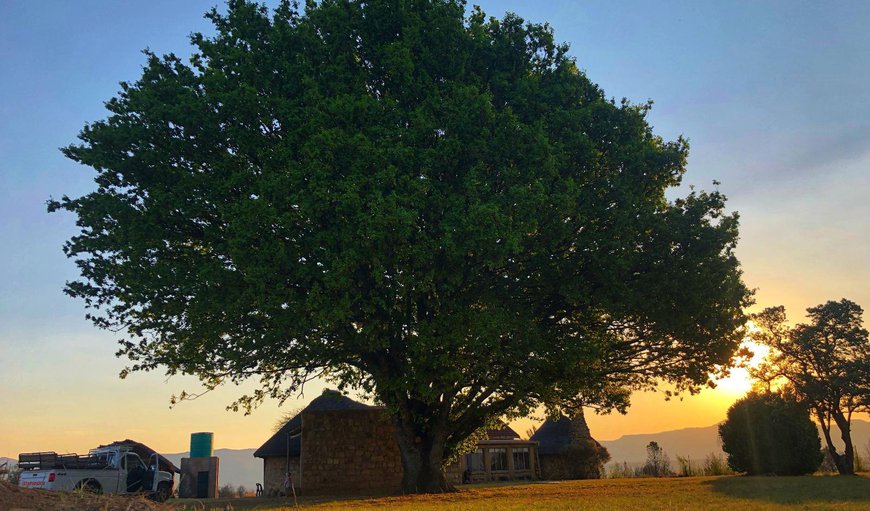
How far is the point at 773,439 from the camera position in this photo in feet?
136

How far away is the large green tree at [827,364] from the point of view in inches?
1783

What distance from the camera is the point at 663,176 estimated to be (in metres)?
23.9

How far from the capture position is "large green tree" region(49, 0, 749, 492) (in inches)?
Result: 769

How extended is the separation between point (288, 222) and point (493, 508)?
9847mm

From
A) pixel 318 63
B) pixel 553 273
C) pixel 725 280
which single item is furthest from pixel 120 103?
pixel 725 280

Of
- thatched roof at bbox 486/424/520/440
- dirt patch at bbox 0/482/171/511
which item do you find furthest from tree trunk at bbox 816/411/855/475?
dirt patch at bbox 0/482/171/511

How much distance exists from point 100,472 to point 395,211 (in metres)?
16.9

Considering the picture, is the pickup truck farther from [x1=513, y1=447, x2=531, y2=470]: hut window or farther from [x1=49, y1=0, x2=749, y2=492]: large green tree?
[x1=513, y1=447, x2=531, y2=470]: hut window

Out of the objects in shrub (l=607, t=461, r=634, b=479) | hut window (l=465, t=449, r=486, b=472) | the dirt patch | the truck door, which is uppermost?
the dirt patch

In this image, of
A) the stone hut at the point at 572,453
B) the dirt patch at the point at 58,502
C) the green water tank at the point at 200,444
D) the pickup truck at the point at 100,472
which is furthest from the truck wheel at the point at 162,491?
the stone hut at the point at 572,453

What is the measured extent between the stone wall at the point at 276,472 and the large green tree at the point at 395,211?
15408mm

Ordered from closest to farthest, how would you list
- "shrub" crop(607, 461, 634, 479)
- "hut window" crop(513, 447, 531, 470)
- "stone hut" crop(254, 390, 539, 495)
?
"stone hut" crop(254, 390, 539, 495) < "shrub" crop(607, 461, 634, 479) < "hut window" crop(513, 447, 531, 470)

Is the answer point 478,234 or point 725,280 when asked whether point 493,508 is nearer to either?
point 478,234

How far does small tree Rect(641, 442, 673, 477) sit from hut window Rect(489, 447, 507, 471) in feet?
34.4
